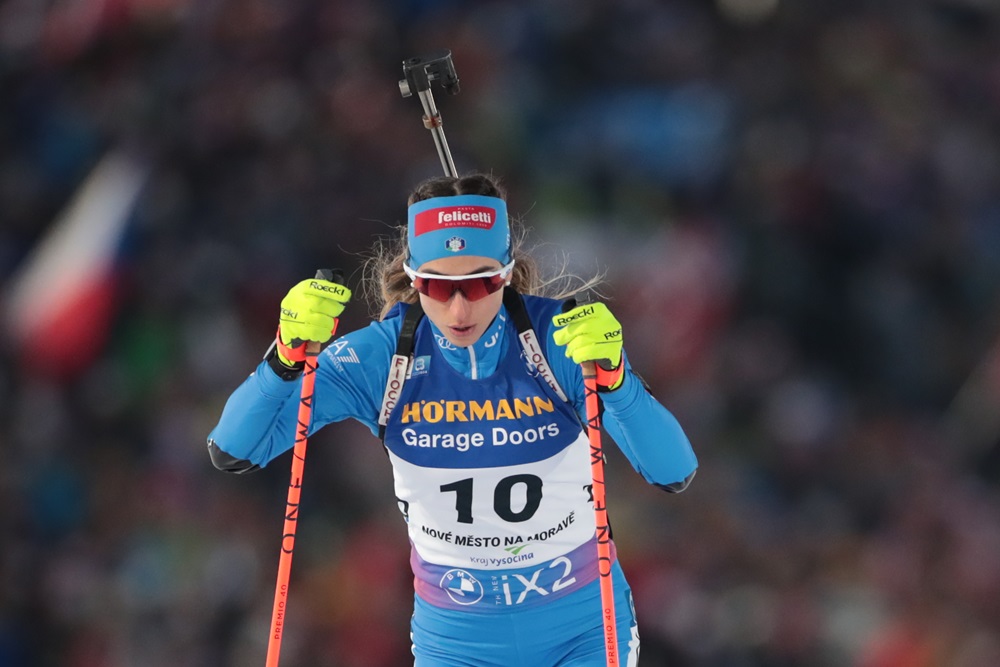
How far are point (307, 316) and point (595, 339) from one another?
2.51ft

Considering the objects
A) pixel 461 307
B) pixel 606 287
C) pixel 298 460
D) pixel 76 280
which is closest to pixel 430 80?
pixel 461 307

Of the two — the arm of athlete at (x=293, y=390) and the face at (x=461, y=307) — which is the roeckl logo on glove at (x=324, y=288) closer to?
the arm of athlete at (x=293, y=390)

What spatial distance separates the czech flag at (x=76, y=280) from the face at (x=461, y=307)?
4.40 m

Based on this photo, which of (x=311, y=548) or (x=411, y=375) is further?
(x=311, y=548)

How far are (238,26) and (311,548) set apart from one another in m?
3.46

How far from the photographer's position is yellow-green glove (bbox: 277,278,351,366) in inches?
129

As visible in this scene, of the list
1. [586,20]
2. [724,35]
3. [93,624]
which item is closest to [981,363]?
[724,35]

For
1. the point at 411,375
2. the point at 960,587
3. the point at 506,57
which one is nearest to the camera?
the point at 411,375

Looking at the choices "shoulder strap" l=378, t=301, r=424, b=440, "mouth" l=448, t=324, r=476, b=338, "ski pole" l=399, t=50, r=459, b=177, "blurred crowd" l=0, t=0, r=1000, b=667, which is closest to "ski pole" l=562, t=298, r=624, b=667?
"mouth" l=448, t=324, r=476, b=338

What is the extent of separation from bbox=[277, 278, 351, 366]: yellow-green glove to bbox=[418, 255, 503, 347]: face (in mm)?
241

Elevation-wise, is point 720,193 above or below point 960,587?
above

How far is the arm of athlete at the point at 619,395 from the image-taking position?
125 inches

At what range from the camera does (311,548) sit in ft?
21.5

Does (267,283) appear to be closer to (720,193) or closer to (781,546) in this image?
(720,193)
